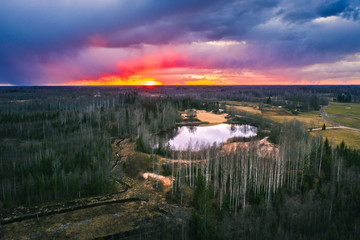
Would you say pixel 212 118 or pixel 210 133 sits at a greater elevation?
pixel 212 118

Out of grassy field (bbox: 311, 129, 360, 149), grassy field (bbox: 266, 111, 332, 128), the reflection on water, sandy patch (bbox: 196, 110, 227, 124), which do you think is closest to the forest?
grassy field (bbox: 311, 129, 360, 149)

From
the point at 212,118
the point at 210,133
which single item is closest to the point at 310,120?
the point at 210,133

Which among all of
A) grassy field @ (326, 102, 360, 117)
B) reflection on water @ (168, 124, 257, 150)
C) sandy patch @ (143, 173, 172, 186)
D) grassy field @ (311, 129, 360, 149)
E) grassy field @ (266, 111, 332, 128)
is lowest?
sandy patch @ (143, 173, 172, 186)

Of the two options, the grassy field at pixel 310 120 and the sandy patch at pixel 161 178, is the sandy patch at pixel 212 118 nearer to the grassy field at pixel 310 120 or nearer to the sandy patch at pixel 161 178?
the grassy field at pixel 310 120

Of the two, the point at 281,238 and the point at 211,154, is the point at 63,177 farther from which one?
the point at 281,238

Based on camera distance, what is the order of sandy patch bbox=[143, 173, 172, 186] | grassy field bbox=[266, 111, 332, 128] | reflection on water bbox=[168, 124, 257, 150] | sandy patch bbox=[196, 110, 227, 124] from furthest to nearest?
sandy patch bbox=[196, 110, 227, 124], grassy field bbox=[266, 111, 332, 128], reflection on water bbox=[168, 124, 257, 150], sandy patch bbox=[143, 173, 172, 186]

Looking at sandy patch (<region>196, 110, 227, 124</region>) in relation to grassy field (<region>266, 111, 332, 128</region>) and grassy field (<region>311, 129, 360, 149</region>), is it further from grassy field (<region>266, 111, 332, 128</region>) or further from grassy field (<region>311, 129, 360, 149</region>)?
grassy field (<region>311, 129, 360, 149</region>)

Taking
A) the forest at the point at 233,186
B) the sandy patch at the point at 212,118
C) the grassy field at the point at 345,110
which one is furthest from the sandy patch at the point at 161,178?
the grassy field at the point at 345,110

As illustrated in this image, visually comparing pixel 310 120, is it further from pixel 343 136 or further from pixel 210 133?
pixel 210 133
